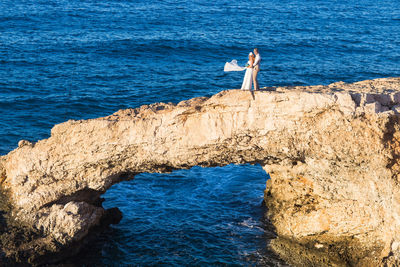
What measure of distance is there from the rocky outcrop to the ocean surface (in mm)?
1899

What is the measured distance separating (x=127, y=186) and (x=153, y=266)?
728cm

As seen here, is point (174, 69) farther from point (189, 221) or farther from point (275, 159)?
point (275, 159)

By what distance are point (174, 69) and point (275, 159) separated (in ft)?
86.9

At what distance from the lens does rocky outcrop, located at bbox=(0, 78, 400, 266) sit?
1373cm

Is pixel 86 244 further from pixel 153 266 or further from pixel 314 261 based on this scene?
pixel 314 261

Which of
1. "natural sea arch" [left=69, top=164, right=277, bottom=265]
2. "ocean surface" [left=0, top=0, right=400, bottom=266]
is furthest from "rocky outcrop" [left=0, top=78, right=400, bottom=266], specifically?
"ocean surface" [left=0, top=0, right=400, bottom=266]

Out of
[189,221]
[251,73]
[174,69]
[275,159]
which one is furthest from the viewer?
[174,69]

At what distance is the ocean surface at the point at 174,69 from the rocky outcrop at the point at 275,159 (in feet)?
6.23

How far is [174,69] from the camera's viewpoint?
41094 millimetres

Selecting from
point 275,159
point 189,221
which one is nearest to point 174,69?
point 189,221

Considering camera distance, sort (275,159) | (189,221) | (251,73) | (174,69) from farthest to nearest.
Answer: (174,69) → (189,221) → (251,73) → (275,159)

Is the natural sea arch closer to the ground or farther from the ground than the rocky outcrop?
closer to the ground

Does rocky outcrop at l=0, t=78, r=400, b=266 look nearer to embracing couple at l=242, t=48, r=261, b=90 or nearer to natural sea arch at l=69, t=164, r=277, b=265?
natural sea arch at l=69, t=164, r=277, b=265

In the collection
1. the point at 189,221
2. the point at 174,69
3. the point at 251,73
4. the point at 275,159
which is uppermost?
the point at 251,73
